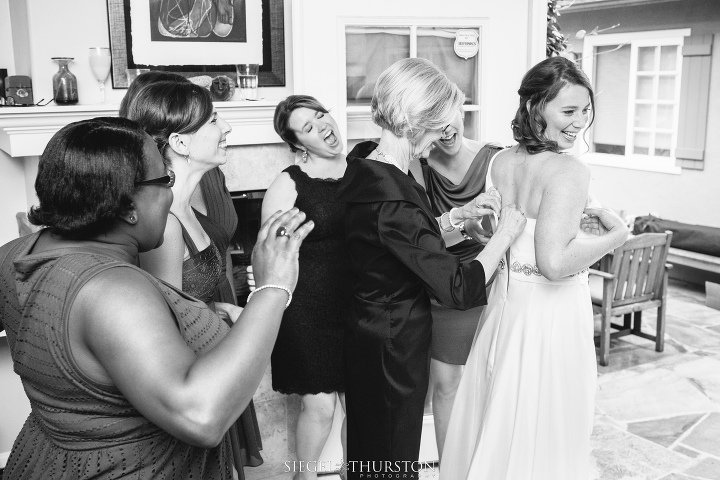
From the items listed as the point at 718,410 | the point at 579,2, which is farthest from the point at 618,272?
the point at 579,2

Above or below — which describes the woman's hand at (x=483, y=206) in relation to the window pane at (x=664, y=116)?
below

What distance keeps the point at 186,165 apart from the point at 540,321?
50.3 inches

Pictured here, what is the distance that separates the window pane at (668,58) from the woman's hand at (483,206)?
7688 mm

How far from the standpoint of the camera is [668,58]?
29.9 feet

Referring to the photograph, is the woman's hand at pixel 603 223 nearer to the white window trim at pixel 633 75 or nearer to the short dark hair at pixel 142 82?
the short dark hair at pixel 142 82

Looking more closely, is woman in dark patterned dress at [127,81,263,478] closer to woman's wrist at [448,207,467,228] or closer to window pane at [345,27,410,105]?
woman's wrist at [448,207,467,228]

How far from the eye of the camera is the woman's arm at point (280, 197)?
110 inches

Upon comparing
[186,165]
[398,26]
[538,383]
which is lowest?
[538,383]

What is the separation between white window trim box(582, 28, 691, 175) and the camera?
8.70 m

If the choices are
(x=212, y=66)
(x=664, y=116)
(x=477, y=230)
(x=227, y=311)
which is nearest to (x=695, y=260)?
(x=664, y=116)

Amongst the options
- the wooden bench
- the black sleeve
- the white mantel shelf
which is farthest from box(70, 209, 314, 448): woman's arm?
the wooden bench

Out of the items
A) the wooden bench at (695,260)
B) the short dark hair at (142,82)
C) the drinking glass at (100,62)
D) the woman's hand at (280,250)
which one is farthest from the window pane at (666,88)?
the woman's hand at (280,250)

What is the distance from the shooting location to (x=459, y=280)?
6.84ft

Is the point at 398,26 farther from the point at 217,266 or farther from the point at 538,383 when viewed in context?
the point at 538,383
